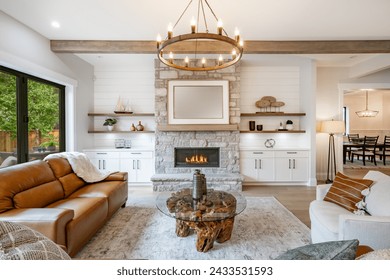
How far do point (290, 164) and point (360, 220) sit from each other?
10.4 ft

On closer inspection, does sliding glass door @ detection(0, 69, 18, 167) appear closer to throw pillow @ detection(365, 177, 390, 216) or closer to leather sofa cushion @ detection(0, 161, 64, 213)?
leather sofa cushion @ detection(0, 161, 64, 213)

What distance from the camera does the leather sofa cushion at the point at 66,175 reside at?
8.45ft

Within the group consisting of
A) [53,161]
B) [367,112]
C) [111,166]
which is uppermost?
[367,112]

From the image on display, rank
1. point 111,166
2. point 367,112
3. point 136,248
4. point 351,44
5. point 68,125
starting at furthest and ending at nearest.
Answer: point 367,112 < point 111,166 < point 68,125 < point 351,44 < point 136,248

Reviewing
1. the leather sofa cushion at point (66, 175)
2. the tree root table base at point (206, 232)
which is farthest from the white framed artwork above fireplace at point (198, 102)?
the tree root table base at point (206, 232)

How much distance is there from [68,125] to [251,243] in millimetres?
3868

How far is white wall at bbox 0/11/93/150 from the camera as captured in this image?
271 centimetres

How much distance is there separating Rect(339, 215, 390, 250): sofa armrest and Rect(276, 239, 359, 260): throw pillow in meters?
0.83

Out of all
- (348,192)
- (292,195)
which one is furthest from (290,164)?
(348,192)

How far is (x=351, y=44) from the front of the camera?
341cm

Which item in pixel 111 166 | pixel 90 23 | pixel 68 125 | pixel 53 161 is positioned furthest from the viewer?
pixel 111 166

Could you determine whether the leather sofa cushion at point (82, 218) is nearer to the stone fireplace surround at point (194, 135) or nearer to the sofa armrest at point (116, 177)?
the sofa armrest at point (116, 177)
